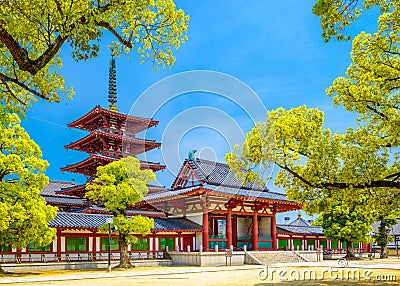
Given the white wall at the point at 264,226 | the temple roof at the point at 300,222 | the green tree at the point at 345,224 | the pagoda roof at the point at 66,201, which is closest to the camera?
the pagoda roof at the point at 66,201

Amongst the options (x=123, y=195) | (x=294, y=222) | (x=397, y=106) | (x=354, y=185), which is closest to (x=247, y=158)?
(x=354, y=185)

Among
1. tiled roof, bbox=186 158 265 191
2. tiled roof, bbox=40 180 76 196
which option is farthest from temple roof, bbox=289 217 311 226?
tiled roof, bbox=40 180 76 196

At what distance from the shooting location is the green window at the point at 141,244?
29.6 metres

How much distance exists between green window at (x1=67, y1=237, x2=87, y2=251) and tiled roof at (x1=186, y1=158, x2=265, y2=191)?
9.58 metres

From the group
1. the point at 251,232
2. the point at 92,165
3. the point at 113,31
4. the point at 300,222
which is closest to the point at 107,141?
the point at 92,165

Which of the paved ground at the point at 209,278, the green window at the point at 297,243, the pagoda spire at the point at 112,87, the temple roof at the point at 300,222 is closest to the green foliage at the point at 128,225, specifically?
the paved ground at the point at 209,278

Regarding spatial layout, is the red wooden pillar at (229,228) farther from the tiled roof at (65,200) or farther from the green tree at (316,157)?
the green tree at (316,157)

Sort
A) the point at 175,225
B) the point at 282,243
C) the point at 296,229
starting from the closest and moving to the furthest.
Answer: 1. the point at 175,225
2. the point at 282,243
3. the point at 296,229

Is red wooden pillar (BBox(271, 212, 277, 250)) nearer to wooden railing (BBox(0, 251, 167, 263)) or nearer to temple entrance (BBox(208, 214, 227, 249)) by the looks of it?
temple entrance (BBox(208, 214, 227, 249))

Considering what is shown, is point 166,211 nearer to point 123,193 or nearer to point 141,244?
point 141,244

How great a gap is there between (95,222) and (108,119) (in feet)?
39.6

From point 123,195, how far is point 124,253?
3473mm

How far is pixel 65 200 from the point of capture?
36125mm

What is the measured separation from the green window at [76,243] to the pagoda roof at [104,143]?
10.4m
